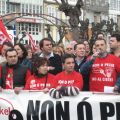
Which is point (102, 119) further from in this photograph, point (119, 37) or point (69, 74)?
point (119, 37)

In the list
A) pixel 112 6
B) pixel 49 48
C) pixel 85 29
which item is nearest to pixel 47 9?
pixel 112 6

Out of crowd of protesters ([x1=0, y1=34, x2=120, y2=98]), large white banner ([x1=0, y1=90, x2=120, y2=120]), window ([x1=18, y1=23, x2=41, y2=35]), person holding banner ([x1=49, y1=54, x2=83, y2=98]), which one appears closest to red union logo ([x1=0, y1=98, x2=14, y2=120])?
large white banner ([x1=0, y1=90, x2=120, y2=120])

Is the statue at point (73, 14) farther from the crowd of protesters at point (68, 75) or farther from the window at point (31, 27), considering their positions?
the window at point (31, 27)

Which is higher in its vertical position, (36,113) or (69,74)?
(69,74)

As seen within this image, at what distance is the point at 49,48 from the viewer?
880 centimetres

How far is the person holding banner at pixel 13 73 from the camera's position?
25.7 feet

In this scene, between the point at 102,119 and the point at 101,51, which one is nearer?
the point at 102,119

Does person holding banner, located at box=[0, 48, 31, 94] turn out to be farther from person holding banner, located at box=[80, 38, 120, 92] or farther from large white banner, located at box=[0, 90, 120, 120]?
Answer: person holding banner, located at box=[80, 38, 120, 92]

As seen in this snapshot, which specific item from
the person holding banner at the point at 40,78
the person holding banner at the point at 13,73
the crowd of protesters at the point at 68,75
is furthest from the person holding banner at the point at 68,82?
the person holding banner at the point at 13,73

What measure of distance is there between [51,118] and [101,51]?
1.24m

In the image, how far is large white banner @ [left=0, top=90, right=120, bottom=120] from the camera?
7.23m

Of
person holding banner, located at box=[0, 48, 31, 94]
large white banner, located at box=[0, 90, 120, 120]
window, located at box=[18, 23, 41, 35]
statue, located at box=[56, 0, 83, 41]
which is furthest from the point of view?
window, located at box=[18, 23, 41, 35]

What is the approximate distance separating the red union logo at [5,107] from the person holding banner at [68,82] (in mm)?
710

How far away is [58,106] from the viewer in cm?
Answer: 745
